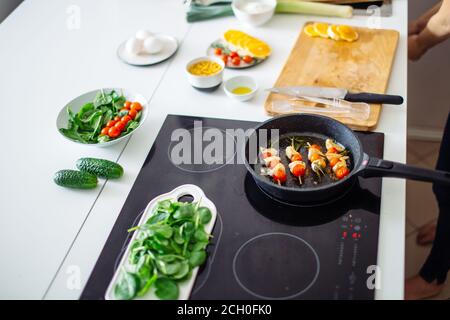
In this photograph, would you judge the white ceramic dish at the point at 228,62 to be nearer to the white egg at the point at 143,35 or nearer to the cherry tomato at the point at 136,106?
the white egg at the point at 143,35

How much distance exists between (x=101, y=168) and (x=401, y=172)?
0.62 metres

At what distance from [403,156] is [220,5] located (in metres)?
0.86

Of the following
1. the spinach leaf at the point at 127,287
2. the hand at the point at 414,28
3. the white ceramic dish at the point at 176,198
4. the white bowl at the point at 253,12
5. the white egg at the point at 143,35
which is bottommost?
the hand at the point at 414,28

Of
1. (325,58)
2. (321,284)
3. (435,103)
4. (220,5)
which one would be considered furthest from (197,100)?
(435,103)

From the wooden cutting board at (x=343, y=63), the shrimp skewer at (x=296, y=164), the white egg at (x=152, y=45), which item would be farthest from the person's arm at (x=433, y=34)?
the white egg at (x=152, y=45)

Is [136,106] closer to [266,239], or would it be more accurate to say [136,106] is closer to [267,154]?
[267,154]

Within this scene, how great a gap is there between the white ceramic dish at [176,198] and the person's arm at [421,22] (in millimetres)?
1028

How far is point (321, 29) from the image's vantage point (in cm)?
139

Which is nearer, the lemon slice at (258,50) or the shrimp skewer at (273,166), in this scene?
the shrimp skewer at (273,166)

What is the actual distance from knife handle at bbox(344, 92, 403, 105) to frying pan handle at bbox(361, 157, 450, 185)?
0.85 ft

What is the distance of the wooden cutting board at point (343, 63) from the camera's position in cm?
121

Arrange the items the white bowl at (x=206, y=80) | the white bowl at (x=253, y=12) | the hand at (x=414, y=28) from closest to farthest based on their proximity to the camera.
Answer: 1. the white bowl at (x=206, y=80)
2. the white bowl at (x=253, y=12)
3. the hand at (x=414, y=28)

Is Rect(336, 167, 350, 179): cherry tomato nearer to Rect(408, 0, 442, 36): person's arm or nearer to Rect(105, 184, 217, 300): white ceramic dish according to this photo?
Rect(105, 184, 217, 300): white ceramic dish

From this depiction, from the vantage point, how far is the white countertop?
88 centimetres
